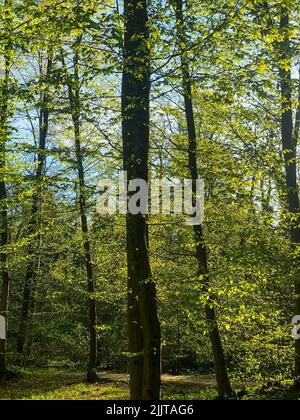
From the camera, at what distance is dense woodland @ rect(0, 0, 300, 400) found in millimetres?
6664

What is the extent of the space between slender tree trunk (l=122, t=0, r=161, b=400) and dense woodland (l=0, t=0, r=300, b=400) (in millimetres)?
22

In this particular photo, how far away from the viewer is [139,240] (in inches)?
266

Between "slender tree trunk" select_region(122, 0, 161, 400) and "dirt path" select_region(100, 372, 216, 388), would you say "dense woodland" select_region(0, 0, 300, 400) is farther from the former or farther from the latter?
"dirt path" select_region(100, 372, 216, 388)

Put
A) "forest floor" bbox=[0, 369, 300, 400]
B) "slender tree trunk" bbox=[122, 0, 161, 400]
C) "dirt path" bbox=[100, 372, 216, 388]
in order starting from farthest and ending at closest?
"dirt path" bbox=[100, 372, 216, 388] < "forest floor" bbox=[0, 369, 300, 400] < "slender tree trunk" bbox=[122, 0, 161, 400]

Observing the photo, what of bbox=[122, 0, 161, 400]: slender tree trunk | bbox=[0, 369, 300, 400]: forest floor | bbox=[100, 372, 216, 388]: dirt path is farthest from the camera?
bbox=[100, 372, 216, 388]: dirt path

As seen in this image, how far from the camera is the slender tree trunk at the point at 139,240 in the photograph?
654 cm

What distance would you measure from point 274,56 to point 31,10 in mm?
4211

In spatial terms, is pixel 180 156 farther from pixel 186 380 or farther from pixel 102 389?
pixel 186 380

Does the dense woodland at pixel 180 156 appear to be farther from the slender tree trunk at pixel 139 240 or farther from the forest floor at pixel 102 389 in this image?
the forest floor at pixel 102 389

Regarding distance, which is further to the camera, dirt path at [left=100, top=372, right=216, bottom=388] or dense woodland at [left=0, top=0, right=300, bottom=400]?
dirt path at [left=100, top=372, right=216, bottom=388]

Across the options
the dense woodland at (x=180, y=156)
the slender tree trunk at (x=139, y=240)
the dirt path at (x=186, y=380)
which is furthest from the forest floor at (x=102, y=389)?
the slender tree trunk at (x=139, y=240)

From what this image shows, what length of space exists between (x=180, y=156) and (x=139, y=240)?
5189mm

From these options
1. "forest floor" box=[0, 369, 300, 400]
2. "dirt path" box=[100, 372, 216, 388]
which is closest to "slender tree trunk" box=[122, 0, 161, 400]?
"forest floor" box=[0, 369, 300, 400]
